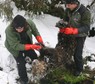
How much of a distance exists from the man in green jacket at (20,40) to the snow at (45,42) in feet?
1.52

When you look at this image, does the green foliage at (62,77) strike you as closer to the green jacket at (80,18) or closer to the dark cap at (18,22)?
the green jacket at (80,18)

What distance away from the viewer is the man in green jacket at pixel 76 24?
5.39 m

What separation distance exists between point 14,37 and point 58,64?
1425 mm

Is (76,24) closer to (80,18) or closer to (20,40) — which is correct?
(80,18)

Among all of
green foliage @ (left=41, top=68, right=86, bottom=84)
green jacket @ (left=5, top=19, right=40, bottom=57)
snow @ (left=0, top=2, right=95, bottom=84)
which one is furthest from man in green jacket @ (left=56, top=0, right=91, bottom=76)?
snow @ (left=0, top=2, right=95, bottom=84)

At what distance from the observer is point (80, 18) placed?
18.0 feet

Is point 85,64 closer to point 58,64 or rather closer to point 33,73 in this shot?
point 58,64

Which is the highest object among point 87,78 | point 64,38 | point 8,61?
point 64,38

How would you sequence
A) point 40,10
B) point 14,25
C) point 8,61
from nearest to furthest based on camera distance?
point 14,25 < point 8,61 < point 40,10

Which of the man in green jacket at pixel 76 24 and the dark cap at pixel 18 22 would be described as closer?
the dark cap at pixel 18 22

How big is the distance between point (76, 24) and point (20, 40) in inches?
47.6

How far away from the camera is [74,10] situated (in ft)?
17.9

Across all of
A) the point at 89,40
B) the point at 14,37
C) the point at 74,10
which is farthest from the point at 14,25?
the point at 89,40

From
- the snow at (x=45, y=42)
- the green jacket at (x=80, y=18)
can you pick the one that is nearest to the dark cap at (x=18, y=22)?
the green jacket at (x=80, y=18)
